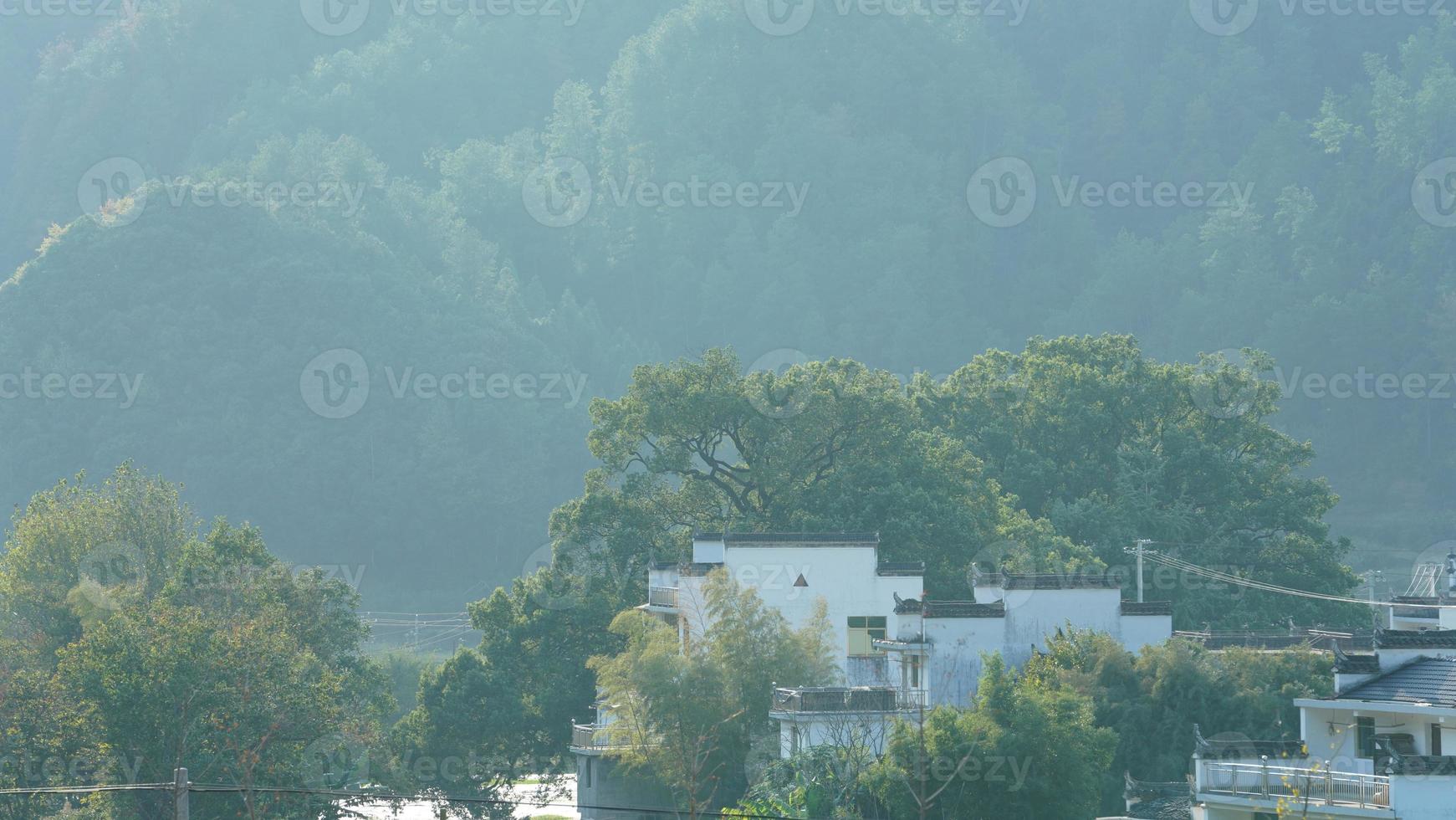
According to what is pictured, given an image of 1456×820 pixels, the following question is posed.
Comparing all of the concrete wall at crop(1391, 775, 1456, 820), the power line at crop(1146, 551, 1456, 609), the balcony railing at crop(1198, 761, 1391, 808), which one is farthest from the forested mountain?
the concrete wall at crop(1391, 775, 1456, 820)

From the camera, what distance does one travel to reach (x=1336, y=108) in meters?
112

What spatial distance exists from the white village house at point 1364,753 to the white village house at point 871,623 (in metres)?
6.39

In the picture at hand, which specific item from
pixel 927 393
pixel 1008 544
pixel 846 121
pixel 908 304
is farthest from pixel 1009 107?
pixel 1008 544

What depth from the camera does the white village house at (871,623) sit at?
3023 centimetres

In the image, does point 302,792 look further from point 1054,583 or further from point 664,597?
point 664,597

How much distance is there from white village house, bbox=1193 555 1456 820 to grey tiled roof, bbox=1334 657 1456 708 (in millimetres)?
17

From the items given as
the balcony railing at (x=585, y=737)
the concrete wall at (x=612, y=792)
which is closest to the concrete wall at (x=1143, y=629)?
the concrete wall at (x=612, y=792)

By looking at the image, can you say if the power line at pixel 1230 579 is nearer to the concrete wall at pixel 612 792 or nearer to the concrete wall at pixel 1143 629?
the concrete wall at pixel 1143 629

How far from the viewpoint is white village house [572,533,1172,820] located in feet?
99.2

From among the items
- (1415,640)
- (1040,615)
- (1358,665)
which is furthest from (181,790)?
(1040,615)

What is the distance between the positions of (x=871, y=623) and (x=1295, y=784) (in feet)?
45.5

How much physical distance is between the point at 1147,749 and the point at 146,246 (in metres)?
70.6

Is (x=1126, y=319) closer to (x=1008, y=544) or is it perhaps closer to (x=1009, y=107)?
(x=1009, y=107)

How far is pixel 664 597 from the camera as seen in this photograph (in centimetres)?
4097
